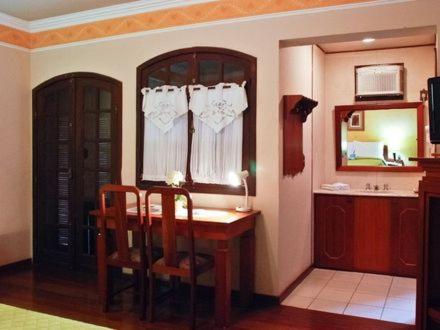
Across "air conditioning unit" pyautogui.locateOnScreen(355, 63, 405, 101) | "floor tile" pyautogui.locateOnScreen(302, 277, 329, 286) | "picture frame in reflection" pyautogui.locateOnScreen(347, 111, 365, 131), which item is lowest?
"floor tile" pyautogui.locateOnScreen(302, 277, 329, 286)

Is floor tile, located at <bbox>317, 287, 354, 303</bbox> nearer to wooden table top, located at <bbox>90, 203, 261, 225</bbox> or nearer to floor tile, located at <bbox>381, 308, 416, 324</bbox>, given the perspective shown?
floor tile, located at <bbox>381, 308, 416, 324</bbox>

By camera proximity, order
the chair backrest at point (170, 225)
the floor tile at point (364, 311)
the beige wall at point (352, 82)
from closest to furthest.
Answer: the chair backrest at point (170, 225) → the floor tile at point (364, 311) → the beige wall at point (352, 82)

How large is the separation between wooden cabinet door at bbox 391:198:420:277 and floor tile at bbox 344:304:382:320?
1088 mm

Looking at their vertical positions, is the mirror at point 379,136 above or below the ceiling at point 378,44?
below

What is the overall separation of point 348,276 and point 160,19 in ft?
10.6

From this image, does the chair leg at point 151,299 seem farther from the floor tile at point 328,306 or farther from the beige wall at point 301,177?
the floor tile at point 328,306

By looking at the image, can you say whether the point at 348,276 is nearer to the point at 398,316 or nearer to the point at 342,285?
the point at 342,285

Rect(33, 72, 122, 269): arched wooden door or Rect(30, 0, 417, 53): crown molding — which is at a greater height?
Rect(30, 0, 417, 53): crown molding

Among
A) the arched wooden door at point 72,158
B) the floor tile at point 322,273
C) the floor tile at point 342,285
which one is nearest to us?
the floor tile at point 342,285

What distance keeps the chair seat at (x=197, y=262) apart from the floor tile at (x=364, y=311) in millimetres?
1207

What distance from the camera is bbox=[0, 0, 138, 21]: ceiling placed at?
402 cm

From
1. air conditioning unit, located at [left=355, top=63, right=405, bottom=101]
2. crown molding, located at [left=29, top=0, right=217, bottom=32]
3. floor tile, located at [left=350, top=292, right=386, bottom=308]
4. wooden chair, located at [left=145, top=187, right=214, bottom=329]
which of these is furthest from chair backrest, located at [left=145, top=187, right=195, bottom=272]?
air conditioning unit, located at [left=355, top=63, right=405, bottom=101]

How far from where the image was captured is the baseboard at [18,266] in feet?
14.9

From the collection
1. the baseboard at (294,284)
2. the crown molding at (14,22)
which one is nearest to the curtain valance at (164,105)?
the crown molding at (14,22)
